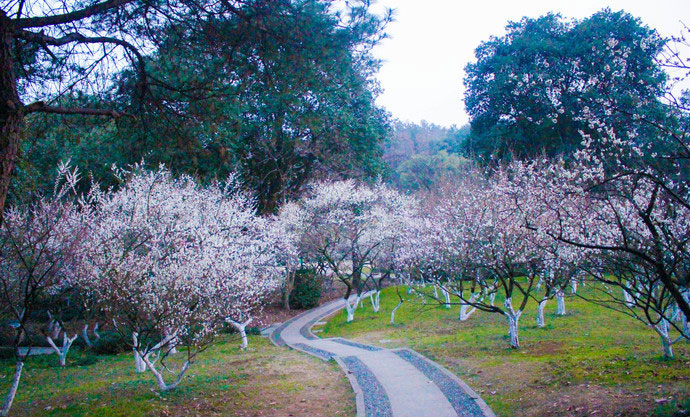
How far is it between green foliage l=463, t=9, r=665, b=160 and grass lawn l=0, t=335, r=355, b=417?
18624mm

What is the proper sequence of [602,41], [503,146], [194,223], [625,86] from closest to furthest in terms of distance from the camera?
[194,223] < [625,86] < [602,41] < [503,146]

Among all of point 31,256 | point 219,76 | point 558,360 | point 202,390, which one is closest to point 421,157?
point 558,360

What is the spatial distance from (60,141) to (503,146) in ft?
87.2

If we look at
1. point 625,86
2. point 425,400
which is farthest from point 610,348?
point 625,86

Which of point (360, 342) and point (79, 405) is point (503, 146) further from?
point (79, 405)

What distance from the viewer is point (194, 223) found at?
1694 cm

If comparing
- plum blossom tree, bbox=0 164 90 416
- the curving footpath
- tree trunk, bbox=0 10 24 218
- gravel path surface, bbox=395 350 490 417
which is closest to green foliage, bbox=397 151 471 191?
the curving footpath

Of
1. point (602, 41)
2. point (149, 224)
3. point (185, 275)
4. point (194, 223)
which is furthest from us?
point (602, 41)

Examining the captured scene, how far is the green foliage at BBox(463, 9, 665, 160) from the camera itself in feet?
86.7

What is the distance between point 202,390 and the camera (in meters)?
9.68

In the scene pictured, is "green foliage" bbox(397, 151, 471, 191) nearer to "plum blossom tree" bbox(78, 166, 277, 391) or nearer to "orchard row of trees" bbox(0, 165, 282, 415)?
"plum blossom tree" bbox(78, 166, 277, 391)

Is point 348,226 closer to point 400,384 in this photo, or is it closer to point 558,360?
point 400,384

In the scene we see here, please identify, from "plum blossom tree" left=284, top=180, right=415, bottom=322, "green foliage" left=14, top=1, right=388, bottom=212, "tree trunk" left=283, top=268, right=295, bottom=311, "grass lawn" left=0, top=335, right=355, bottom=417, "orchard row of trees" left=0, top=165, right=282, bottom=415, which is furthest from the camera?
"tree trunk" left=283, top=268, right=295, bottom=311

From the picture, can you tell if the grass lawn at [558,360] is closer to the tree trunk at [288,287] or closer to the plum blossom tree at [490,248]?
the plum blossom tree at [490,248]
